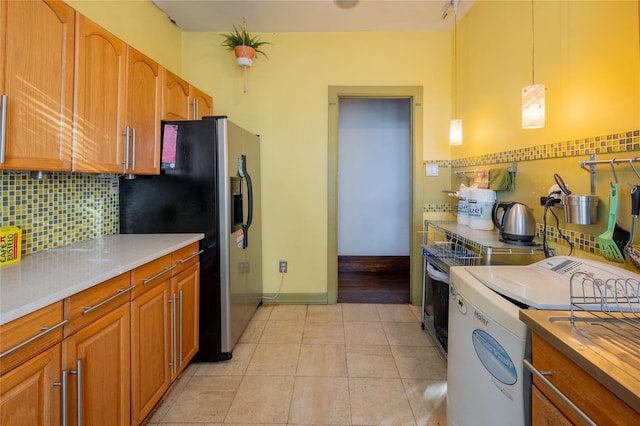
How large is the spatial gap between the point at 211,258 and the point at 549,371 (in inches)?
70.7

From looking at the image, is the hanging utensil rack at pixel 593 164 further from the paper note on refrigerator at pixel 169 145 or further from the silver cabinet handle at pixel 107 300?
the paper note on refrigerator at pixel 169 145

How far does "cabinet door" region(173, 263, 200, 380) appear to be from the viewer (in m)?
1.75

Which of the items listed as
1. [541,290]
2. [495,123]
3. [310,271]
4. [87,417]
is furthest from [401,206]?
[87,417]

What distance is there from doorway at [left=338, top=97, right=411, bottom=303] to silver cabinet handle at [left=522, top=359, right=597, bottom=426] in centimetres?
336

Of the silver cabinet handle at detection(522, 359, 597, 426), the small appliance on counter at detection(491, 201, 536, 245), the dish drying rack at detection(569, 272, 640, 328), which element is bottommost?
the silver cabinet handle at detection(522, 359, 597, 426)

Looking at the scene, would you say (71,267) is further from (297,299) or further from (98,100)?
(297,299)

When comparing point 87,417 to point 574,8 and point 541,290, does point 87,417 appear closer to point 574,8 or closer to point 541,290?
point 541,290

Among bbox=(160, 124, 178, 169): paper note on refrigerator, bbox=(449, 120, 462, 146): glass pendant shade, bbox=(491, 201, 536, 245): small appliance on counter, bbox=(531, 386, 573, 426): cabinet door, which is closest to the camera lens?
bbox=(531, 386, 573, 426): cabinet door

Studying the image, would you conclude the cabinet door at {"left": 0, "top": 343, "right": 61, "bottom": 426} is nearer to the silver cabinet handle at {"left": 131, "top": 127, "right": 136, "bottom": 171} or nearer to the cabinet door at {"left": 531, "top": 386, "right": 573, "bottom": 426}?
the silver cabinet handle at {"left": 131, "top": 127, "right": 136, "bottom": 171}

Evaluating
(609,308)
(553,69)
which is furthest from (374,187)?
(609,308)

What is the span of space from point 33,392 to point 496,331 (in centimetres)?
143

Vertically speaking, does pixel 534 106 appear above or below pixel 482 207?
above

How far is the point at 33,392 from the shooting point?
2.91ft

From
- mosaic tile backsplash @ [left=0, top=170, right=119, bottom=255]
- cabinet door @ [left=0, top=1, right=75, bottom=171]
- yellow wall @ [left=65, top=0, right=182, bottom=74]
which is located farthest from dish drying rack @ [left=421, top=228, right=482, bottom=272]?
yellow wall @ [left=65, top=0, right=182, bottom=74]
